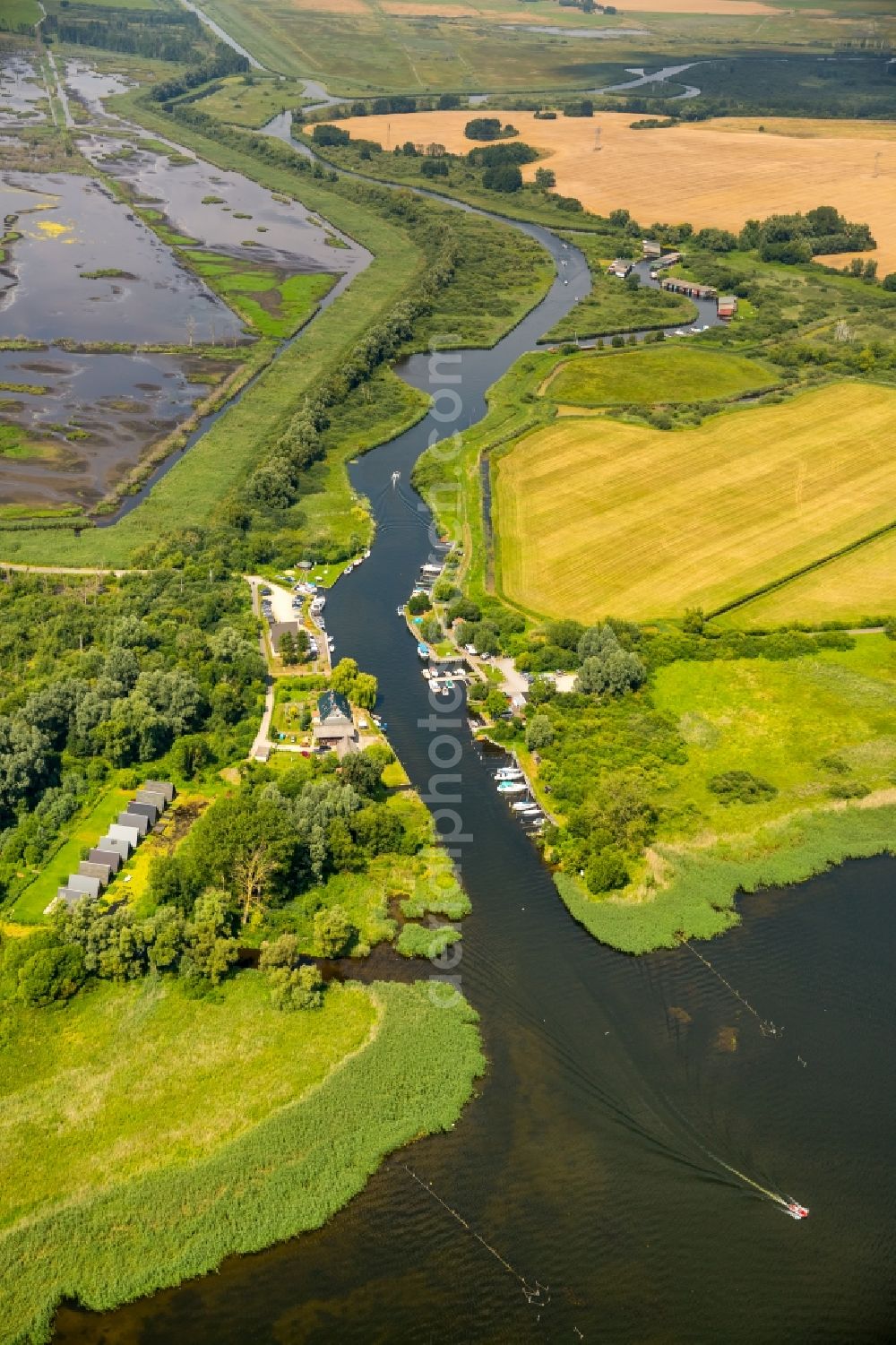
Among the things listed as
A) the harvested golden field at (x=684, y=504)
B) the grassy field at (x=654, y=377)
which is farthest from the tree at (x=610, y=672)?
the grassy field at (x=654, y=377)

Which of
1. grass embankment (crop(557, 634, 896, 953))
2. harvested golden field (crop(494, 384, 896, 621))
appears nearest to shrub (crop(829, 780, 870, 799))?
grass embankment (crop(557, 634, 896, 953))

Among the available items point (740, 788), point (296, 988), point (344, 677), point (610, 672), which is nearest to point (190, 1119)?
point (296, 988)

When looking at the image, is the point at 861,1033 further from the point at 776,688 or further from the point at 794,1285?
the point at 776,688

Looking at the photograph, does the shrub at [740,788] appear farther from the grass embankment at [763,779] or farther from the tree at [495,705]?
the tree at [495,705]

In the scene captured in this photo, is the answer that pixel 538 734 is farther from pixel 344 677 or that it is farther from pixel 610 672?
pixel 344 677

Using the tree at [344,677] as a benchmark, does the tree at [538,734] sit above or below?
below

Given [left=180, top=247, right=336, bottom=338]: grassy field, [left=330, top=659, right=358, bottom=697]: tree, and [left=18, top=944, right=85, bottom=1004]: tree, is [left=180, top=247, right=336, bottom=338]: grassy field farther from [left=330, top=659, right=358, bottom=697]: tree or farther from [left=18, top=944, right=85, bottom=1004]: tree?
[left=18, top=944, right=85, bottom=1004]: tree
